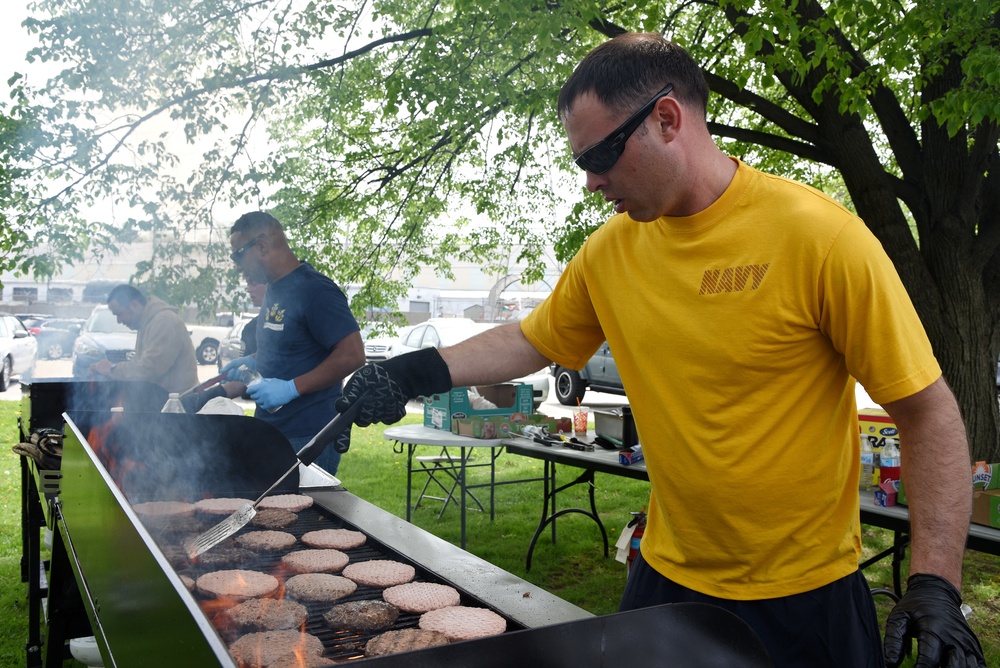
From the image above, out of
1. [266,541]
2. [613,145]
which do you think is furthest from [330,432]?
[613,145]

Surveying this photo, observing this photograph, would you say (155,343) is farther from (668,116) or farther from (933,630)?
(933,630)

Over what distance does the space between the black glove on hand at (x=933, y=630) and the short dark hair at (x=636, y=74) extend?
107 centimetres

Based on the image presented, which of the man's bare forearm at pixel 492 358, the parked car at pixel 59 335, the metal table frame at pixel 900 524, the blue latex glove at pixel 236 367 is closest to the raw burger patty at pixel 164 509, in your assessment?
the man's bare forearm at pixel 492 358

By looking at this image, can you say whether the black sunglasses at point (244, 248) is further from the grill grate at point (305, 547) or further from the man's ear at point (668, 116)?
the man's ear at point (668, 116)

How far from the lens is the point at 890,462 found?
390 cm

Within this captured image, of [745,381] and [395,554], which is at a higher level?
[745,381]

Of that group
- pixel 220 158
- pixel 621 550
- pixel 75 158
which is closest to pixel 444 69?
pixel 220 158

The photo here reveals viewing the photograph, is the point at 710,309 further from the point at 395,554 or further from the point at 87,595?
the point at 87,595

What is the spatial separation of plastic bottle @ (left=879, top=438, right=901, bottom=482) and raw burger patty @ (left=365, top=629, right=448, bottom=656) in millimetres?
3035

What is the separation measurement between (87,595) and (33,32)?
4.68 m

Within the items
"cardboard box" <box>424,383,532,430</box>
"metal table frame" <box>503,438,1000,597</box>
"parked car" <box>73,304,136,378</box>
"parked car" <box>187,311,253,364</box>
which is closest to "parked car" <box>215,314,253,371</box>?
"parked car" <box>187,311,253,364</box>

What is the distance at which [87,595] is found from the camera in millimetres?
2430

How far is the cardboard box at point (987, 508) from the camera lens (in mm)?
3355

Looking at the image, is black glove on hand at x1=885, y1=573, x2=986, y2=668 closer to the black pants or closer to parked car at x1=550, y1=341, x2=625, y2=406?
the black pants
